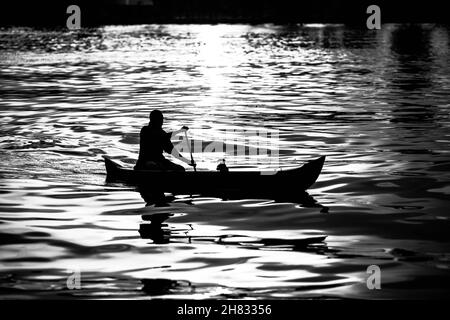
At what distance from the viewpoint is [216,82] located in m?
51.3

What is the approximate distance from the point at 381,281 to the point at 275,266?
1700 millimetres

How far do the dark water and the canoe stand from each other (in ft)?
1.16

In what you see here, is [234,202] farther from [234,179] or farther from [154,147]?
[154,147]

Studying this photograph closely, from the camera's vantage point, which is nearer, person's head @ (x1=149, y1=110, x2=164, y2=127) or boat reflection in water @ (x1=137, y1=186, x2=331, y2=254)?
boat reflection in water @ (x1=137, y1=186, x2=331, y2=254)

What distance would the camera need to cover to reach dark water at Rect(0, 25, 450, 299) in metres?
12.1

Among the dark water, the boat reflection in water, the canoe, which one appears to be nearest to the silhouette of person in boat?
the canoe

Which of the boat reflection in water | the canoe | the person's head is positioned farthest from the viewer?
the person's head

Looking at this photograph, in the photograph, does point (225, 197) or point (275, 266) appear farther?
point (225, 197)

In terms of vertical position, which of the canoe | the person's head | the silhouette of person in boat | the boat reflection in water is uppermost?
the person's head

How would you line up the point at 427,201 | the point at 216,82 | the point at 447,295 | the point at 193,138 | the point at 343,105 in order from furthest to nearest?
the point at 216,82, the point at 343,105, the point at 193,138, the point at 427,201, the point at 447,295

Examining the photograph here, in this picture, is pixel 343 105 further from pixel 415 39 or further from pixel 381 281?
pixel 415 39

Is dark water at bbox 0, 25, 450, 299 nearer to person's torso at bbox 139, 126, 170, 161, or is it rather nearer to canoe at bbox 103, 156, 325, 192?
canoe at bbox 103, 156, 325, 192

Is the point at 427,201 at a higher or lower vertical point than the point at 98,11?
lower

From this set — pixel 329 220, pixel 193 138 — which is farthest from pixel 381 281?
pixel 193 138
